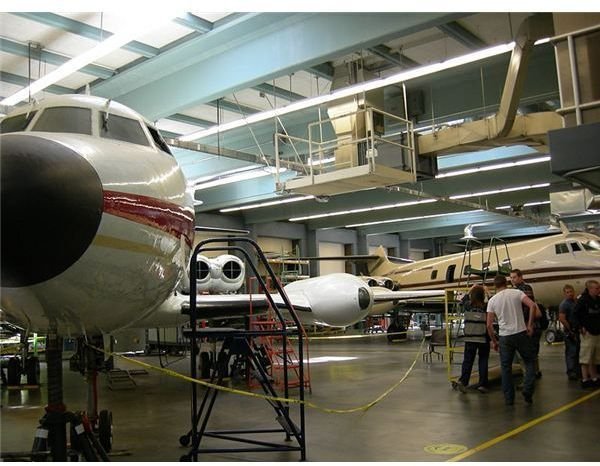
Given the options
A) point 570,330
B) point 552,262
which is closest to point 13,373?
point 570,330

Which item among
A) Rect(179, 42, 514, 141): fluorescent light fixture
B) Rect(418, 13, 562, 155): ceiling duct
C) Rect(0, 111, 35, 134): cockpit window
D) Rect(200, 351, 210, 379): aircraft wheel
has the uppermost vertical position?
Rect(179, 42, 514, 141): fluorescent light fixture

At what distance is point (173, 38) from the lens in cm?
1201

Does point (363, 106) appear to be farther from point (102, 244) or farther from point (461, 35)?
point (102, 244)

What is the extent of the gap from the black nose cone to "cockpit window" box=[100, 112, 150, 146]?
184 cm

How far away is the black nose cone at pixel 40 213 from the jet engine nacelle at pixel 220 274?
11102 millimetres

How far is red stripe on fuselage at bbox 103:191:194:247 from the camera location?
164 inches

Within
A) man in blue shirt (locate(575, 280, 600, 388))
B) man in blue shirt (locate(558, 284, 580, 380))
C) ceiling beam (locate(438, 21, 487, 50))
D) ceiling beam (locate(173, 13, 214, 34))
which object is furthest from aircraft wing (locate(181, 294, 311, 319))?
ceiling beam (locate(438, 21, 487, 50))

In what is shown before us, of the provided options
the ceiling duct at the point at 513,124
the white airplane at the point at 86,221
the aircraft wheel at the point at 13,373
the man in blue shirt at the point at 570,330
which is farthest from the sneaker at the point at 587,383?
the aircraft wheel at the point at 13,373

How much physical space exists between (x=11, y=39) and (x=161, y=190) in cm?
841

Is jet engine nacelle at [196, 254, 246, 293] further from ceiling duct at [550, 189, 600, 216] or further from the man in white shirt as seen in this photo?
ceiling duct at [550, 189, 600, 216]

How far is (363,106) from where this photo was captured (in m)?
12.7

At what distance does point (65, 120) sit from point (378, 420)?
17.9 feet

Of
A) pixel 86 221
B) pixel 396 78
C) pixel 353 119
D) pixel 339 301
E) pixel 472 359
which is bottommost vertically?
pixel 472 359

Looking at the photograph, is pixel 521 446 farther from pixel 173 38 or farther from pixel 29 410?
pixel 173 38
